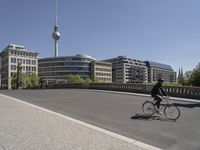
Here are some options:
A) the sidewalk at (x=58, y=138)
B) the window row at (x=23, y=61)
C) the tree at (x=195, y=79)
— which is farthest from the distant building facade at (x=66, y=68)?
the sidewalk at (x=58, y=138)

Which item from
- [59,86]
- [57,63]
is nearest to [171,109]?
[59,86]


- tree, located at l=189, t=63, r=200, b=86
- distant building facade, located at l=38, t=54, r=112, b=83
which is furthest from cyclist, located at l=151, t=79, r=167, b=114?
distant building facade, located at l=38, t=54, r=112, b=83

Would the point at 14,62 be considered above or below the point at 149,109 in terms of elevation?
above

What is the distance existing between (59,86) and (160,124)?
34.3 m

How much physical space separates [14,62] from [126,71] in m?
80.7

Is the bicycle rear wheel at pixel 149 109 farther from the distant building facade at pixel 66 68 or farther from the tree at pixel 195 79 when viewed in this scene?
the distant building facade at pixel 66 68

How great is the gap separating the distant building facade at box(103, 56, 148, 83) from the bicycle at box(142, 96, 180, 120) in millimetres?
150676

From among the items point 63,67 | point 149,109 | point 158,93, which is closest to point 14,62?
point 63,67

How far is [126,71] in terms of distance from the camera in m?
164

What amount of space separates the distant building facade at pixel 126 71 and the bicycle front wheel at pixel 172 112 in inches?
5953

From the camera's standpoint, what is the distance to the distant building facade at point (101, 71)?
453 ft

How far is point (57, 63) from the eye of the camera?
133000 mm

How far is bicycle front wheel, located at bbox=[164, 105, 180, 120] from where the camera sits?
30.8ft

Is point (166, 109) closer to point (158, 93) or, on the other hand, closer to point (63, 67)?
point (158, 93)
